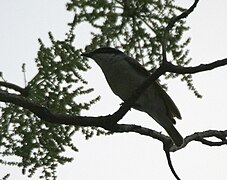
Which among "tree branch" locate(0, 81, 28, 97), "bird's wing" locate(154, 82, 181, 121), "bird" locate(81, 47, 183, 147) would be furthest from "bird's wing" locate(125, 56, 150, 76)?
"tree branch" locate(0, 81, 28, 97)

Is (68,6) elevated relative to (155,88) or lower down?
elevated

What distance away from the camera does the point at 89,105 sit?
15.4ft

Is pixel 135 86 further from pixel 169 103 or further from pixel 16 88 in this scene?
pixel 16 88

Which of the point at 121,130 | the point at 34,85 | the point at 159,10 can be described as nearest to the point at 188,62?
the point at 159,10

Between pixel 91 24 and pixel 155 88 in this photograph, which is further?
Answer: pixel 155 88

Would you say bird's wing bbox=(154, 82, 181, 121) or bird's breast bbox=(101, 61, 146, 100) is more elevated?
bird's breast bbox=(101, 61, 146, 100)

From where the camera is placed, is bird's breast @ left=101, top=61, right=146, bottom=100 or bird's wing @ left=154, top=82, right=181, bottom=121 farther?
bird's wing @ left=154, top=82, right=181, bottom=121

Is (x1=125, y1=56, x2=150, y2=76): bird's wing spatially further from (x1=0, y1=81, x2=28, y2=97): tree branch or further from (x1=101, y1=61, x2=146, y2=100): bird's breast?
(x1=0, y1=81, x2=28, y2=97): tree branch

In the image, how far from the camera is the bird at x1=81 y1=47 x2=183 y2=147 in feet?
16.1

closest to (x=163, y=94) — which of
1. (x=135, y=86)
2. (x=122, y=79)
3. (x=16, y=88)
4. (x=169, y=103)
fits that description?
(x=169, y=103)

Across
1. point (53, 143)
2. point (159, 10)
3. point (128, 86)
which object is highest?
point (159, 10)

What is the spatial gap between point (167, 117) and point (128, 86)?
597 mm

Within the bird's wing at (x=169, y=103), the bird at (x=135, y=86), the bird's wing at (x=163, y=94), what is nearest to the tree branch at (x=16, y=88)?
the bird at (x=135, y=86)

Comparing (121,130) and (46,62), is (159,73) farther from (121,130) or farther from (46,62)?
(46,62)
